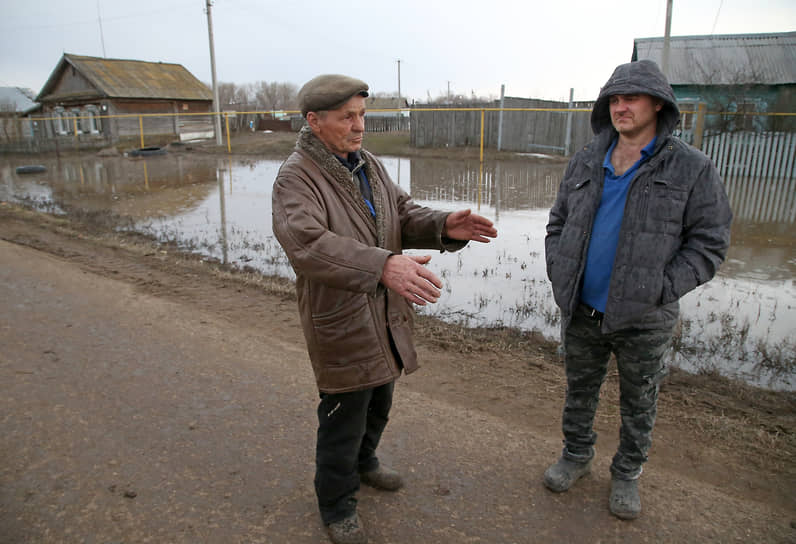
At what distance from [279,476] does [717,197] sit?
8.13 feet

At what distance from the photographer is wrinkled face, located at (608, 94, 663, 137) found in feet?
7.79

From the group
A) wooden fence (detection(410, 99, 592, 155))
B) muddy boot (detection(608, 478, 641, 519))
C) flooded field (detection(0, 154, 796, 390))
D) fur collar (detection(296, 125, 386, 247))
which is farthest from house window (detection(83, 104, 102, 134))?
muddy boot (detection(608, 478, 641, 519))

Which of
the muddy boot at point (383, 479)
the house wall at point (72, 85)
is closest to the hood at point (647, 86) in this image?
the muddy boot at point (383, 479)

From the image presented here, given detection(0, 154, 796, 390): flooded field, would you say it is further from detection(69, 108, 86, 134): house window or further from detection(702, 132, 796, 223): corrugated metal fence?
detection(69, 108, 86, 134): house window

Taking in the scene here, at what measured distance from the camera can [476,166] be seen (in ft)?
62.8

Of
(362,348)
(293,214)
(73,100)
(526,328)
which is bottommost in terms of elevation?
(526,328)

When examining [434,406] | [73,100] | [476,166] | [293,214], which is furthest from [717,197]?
[73,100]

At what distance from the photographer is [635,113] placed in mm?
2381

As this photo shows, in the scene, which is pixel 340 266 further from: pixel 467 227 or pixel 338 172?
pixel 467 227

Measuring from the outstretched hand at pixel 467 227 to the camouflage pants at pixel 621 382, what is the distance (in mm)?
621

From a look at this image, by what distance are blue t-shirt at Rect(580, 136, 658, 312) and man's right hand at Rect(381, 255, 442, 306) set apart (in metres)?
1.00

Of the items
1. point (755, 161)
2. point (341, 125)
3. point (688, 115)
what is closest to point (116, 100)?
point (688, 115)

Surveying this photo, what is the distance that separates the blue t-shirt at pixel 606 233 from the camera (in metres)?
2.43

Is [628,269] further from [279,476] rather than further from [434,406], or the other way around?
[279,476]
